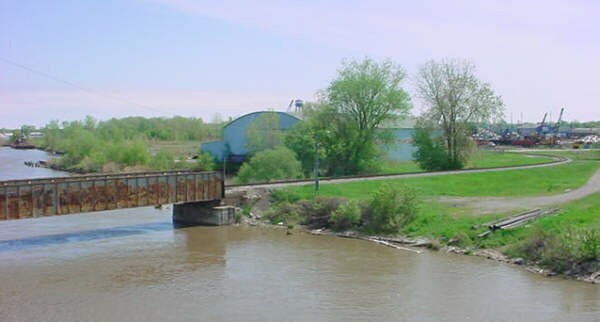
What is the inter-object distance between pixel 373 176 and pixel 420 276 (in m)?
32.4

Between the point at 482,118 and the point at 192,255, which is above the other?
the point at 482,118

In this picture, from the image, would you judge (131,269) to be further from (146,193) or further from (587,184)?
(587,184)

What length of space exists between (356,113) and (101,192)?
4373 centimetres

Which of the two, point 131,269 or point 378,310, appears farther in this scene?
point 131,269

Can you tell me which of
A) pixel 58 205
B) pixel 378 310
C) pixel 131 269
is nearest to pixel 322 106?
pixel 58 205

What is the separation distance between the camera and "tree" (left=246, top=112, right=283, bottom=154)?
288 feet

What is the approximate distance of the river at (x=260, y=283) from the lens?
26219mm

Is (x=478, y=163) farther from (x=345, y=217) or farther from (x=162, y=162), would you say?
(x=345, y=217)

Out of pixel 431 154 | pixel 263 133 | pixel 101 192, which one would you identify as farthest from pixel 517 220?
pixel 263 133

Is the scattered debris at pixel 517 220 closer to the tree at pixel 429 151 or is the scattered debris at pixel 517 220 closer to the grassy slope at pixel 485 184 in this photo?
the grassy slope at pixel 485 184

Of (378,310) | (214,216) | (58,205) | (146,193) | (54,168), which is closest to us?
(378,310)

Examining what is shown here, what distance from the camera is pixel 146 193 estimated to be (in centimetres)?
4609

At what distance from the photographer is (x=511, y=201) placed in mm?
49031

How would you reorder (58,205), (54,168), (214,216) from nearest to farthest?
(58,205), (214,216), (54,168)
